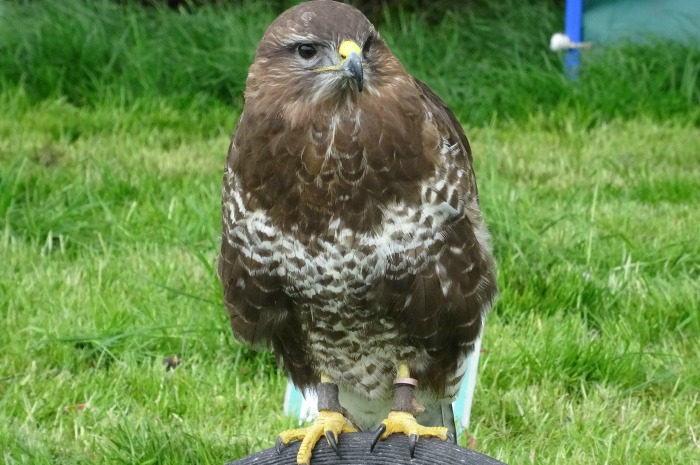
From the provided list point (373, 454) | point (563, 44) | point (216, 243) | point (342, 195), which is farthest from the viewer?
point (563, 44)

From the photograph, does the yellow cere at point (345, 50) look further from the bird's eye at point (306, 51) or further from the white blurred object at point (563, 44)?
the white blurred object at point (563, 44)

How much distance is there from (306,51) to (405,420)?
3.25 feet

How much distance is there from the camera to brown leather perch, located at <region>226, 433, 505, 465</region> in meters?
2.78

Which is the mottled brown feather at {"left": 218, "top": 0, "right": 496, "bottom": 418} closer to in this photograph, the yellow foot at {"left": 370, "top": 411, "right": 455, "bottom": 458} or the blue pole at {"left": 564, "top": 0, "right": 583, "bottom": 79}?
the yellow foot at {"left": 370, "top": 411, "right": 455, "bottom": 458}

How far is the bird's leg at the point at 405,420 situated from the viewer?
2.97 m

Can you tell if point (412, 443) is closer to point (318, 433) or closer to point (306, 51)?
point (318, 433)

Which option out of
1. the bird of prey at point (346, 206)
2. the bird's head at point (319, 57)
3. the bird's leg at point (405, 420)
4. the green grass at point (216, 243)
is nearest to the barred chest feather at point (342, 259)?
the bird of prey at point (346, 206)

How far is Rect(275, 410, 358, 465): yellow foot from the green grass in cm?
42

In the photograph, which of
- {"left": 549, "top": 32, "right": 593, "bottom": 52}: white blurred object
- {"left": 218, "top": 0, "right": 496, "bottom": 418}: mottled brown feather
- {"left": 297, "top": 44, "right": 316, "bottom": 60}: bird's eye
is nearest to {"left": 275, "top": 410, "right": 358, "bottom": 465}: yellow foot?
{"left": 218, "top": 0, "right": 496, "bottom": 418}: mottled brown feather

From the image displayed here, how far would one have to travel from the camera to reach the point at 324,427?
10.1ft

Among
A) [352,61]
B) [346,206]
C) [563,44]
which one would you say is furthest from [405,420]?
[563,44]

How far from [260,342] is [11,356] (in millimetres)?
1284

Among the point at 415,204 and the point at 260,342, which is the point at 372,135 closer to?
the point at 415,204

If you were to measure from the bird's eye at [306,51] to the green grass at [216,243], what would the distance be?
1.26 meters
